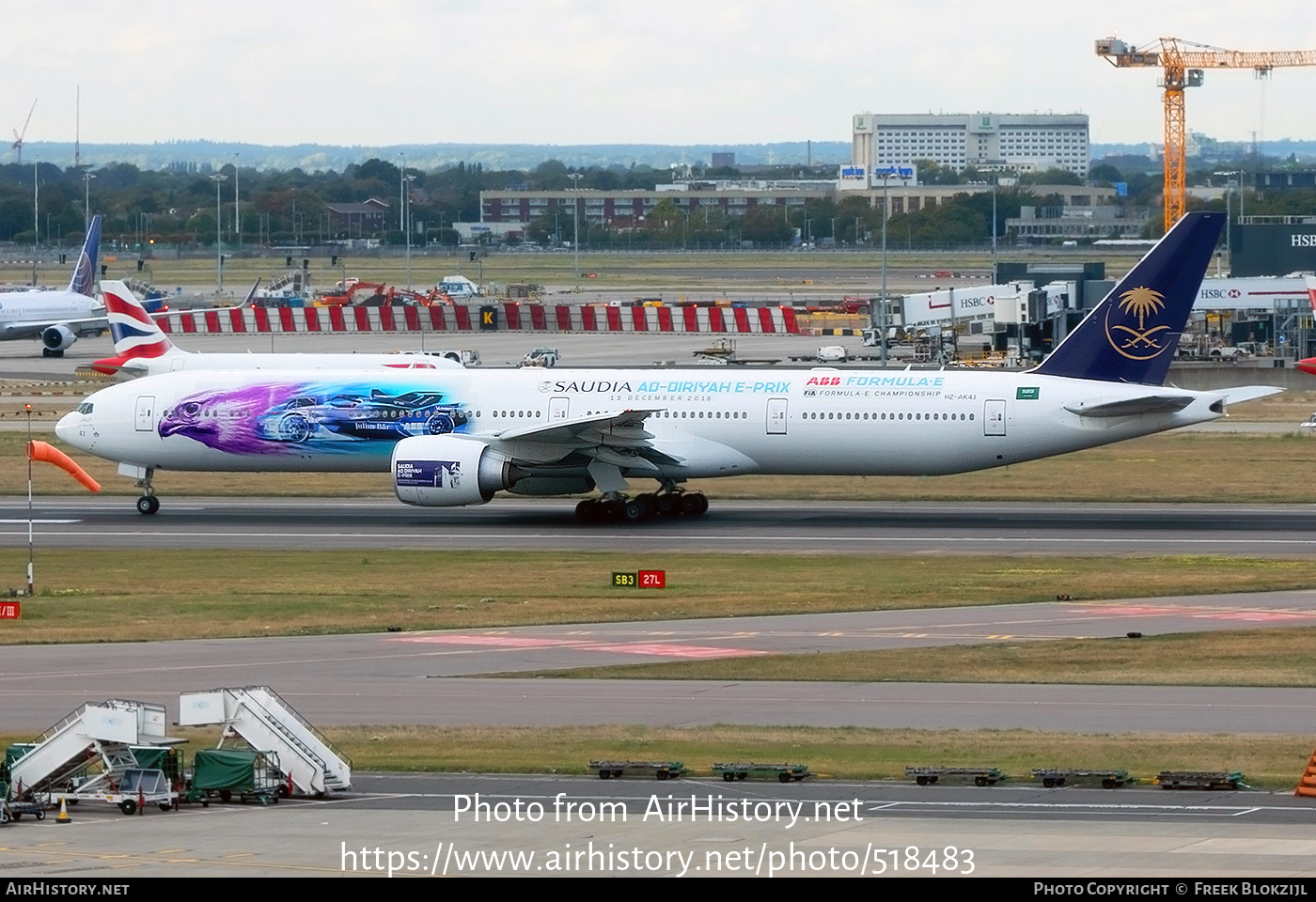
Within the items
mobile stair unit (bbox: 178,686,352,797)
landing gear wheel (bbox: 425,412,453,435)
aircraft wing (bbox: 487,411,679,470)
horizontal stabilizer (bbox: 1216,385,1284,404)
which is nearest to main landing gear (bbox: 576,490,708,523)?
aircraft wing (bbox: 487,411,679,470)

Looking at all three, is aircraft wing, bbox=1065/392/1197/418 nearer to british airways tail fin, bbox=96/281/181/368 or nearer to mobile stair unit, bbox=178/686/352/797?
mobile stair unit, bbox=178/686/352/797

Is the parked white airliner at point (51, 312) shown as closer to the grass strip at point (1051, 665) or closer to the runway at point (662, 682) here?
the runway at point (662, 682)

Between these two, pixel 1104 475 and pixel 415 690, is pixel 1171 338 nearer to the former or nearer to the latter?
pixel 1104 475

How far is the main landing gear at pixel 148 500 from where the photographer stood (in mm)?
55062

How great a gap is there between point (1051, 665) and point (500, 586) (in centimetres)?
1397

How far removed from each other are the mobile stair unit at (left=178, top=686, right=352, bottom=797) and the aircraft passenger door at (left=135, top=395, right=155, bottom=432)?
30978 millimetres

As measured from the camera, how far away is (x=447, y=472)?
5069 cm

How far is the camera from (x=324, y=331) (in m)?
132

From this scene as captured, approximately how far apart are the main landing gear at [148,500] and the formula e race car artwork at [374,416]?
4.72 meters

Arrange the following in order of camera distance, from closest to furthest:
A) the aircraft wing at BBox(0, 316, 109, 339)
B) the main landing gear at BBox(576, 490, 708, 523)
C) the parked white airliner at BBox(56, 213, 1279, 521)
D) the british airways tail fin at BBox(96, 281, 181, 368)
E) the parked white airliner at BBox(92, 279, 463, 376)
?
the parked white airliner at BBox(56, 213, 1279, 521)
the main landing gear at BBox(576, 490, 708, 523)
the parked white airliner at BBox(92, 279, 463, 376)
the british airways tail fin at BBox(96, 281, 181, 368)
the aircraft wing at BBox(0, 316, 109, 339)

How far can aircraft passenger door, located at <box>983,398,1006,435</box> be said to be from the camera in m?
52.0
